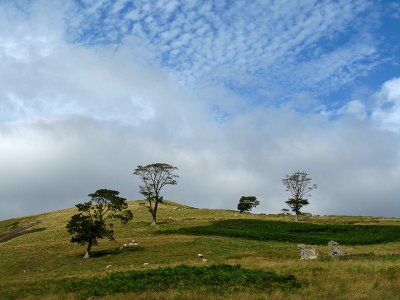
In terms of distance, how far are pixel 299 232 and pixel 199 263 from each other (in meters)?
44.6

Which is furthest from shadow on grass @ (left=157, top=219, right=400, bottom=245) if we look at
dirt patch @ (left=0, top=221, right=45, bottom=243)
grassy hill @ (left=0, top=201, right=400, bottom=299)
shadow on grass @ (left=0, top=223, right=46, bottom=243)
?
dirt patch @ (left=0, top=221, right=45, bottom=243)

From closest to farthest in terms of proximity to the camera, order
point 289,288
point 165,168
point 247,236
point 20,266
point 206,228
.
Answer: point 289,288
point 20,266
point 247,236
point 206,228
point 165,168

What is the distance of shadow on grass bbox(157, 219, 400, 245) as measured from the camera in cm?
6600

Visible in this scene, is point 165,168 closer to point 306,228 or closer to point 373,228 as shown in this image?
point 306,228

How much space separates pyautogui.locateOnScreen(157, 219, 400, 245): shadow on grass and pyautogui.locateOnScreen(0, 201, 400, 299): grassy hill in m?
0.17

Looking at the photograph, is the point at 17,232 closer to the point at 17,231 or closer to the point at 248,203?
the point at 17,231

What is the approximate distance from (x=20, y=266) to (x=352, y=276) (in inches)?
1674

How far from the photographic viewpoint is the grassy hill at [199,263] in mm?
21016

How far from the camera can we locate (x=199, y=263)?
1441 inches

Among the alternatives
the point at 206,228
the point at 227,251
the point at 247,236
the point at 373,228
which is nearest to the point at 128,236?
the point at 206,228

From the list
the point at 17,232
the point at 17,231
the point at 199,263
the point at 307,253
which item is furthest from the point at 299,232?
the point at 17,231

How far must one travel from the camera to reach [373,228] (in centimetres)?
7831

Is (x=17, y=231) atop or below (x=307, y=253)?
atop

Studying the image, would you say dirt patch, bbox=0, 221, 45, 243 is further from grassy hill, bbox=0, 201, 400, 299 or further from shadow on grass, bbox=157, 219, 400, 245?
shadow on grass, bbox=157, 219, 400, 245
